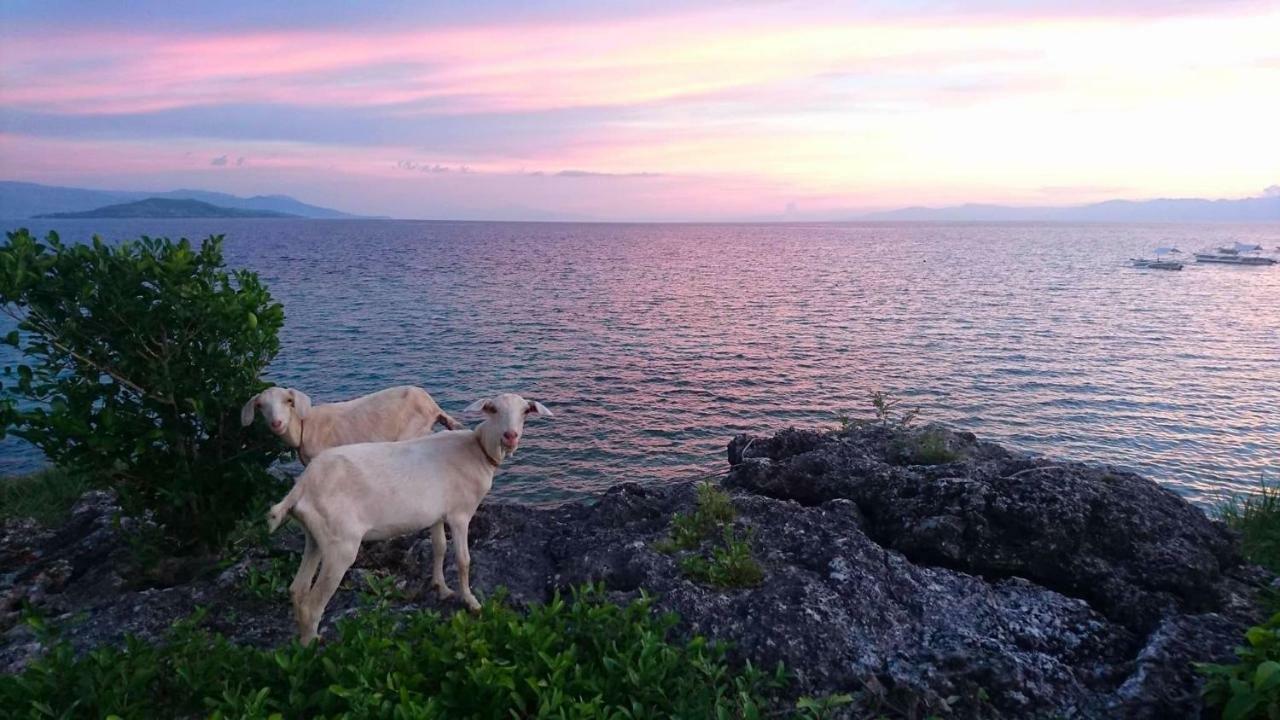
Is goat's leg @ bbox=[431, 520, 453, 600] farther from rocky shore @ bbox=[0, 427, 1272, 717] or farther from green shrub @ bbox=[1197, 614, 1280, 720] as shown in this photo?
green shrub @ bbox=[1197, 614, 1280, 720]

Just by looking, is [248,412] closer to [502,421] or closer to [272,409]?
[272,409]

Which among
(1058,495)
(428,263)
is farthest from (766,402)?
(428,263)

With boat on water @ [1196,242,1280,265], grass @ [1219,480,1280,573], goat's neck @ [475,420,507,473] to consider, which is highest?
boat on water @ [1196,242,1280,265]

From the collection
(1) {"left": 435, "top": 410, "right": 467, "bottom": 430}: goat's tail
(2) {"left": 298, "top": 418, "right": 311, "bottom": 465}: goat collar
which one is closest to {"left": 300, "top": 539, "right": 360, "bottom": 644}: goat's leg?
(2) {"left": 298, "top": 418, "right": 311, "bottom": 465}: goat collar

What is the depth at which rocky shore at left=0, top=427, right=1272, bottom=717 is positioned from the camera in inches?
221

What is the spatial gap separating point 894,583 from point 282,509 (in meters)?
5.72

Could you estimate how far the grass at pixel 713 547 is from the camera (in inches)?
277

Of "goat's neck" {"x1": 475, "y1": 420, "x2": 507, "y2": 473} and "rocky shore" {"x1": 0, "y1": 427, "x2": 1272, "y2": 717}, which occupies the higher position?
"goat's neck" {"x1": 475, "y1": 420, "x2": 507, "y2": 473}

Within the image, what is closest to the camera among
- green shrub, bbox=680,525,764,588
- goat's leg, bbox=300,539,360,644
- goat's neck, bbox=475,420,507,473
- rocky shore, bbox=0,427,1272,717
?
rocky shore, bbox=0,427,1272,717

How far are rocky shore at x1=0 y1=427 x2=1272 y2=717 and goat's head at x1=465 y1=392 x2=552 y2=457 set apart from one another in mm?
1445

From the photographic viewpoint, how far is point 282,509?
6.21 meters

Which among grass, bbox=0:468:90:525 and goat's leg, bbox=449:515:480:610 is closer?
goat's leg, bbox=449:515:480:610

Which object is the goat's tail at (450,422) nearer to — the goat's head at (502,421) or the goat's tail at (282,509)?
the goat's head at (502,421)

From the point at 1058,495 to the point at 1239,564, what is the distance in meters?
1.79
